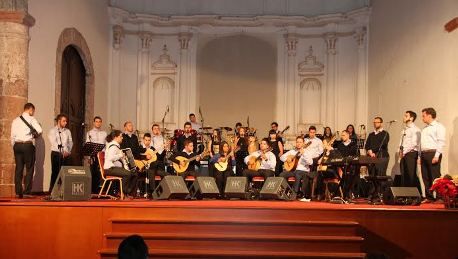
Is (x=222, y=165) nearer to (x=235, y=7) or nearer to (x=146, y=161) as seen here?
(x=146, y=161)

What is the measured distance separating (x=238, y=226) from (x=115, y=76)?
9650mm

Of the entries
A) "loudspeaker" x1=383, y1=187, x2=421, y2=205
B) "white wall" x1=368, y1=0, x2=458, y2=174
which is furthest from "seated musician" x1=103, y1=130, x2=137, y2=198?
"white wall" x1=368, y1=0, x2=458, y2=174

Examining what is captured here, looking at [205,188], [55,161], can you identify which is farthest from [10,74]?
[205,188]

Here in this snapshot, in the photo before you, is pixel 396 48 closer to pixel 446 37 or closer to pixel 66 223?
pixel 446 37

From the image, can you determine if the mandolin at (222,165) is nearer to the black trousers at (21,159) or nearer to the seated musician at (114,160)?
the seated musician at (114,160)

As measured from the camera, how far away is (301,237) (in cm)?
790

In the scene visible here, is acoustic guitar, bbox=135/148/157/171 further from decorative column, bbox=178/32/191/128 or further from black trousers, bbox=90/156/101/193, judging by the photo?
decorative column, bbox=178/32/191/128

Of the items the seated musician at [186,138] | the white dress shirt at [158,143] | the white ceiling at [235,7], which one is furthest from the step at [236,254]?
the white ceiling at [235,7]

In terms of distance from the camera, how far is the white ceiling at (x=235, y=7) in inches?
679

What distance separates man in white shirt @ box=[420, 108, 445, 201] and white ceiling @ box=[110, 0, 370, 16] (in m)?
7.25

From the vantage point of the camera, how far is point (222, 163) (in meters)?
12.3

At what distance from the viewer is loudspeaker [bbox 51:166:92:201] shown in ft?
31.0

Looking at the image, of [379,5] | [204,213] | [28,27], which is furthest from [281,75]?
[204,213]

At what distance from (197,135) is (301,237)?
709cm
